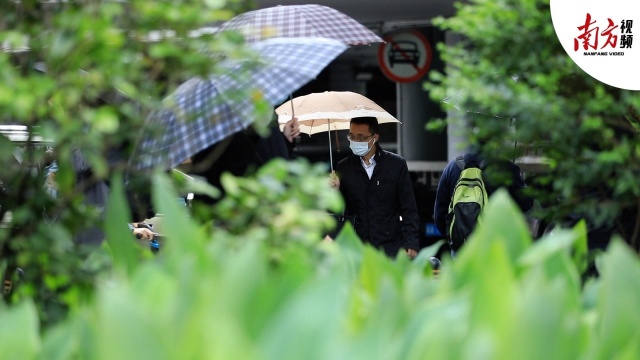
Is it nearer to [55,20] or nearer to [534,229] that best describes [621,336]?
[55,20]

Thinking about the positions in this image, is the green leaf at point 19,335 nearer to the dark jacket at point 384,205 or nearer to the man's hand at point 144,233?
the man's hand at point 144,233

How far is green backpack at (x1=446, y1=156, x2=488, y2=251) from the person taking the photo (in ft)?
19.8

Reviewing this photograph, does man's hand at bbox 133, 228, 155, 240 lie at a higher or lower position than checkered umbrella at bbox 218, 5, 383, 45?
lower

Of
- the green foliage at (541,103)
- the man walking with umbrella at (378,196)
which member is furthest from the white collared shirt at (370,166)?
the green foliage at (541,103)

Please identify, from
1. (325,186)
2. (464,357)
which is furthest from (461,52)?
(464,357)

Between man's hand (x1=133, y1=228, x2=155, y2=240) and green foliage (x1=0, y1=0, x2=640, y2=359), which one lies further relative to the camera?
man's hand (x1=133, y1=228, x2=155, y2=240)

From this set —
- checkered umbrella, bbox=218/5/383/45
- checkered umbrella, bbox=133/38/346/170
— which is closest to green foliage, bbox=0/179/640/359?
checkered umbrella, bbox=133/38/346/170

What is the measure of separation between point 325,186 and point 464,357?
574 mm

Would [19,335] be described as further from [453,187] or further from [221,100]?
[453,187]

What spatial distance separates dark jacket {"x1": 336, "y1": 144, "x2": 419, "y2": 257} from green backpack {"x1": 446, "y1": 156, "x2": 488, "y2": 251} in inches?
31.5

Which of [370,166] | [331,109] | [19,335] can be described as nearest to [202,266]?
[19,335]

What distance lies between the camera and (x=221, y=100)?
85.9 inches

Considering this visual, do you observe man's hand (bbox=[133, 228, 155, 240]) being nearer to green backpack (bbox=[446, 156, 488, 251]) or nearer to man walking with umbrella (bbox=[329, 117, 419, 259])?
man walking with umbrella (bbox=[329, 117, 419, 259])

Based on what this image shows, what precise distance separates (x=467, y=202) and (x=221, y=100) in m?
4.03
